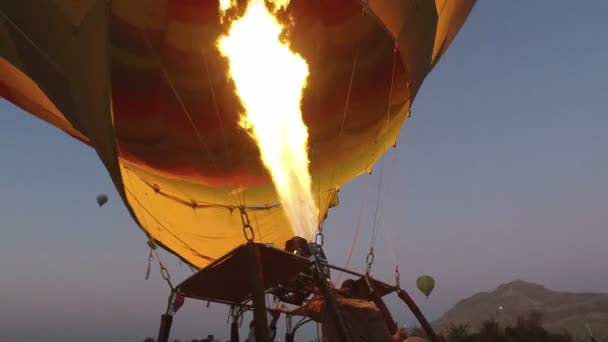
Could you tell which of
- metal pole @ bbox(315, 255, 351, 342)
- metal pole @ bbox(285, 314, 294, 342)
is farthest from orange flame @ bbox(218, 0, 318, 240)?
metal pole @ bbox(315, 255, 351, 342)

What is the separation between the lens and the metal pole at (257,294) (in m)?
3.42

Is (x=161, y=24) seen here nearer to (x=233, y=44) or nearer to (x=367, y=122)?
Answer: (x=233, y=44)

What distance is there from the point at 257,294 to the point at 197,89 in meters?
4.39

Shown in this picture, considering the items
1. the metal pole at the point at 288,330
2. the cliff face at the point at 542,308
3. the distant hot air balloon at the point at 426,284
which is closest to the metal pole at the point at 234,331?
the metal pole at the point at 288,330

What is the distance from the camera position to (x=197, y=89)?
716cm

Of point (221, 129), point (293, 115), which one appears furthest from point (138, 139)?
point (293, 115)

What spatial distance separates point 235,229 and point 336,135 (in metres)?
2.70

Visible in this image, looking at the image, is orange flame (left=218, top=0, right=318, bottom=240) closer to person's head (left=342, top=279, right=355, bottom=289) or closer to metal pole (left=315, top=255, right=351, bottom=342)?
person's head (left=342, top=279, right=355, bottom=289)

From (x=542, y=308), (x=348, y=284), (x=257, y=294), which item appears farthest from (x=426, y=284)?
(x=542, y=308)

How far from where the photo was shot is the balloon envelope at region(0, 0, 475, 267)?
15.0ft

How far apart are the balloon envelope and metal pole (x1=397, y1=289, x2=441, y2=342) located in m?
2.54

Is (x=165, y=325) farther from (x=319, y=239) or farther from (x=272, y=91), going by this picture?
(x=272, y=91)

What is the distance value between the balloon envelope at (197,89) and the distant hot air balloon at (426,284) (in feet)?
29.5

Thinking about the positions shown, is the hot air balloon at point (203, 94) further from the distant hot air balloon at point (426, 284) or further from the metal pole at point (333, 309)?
the distant hot air balloon at point (426, 284)
